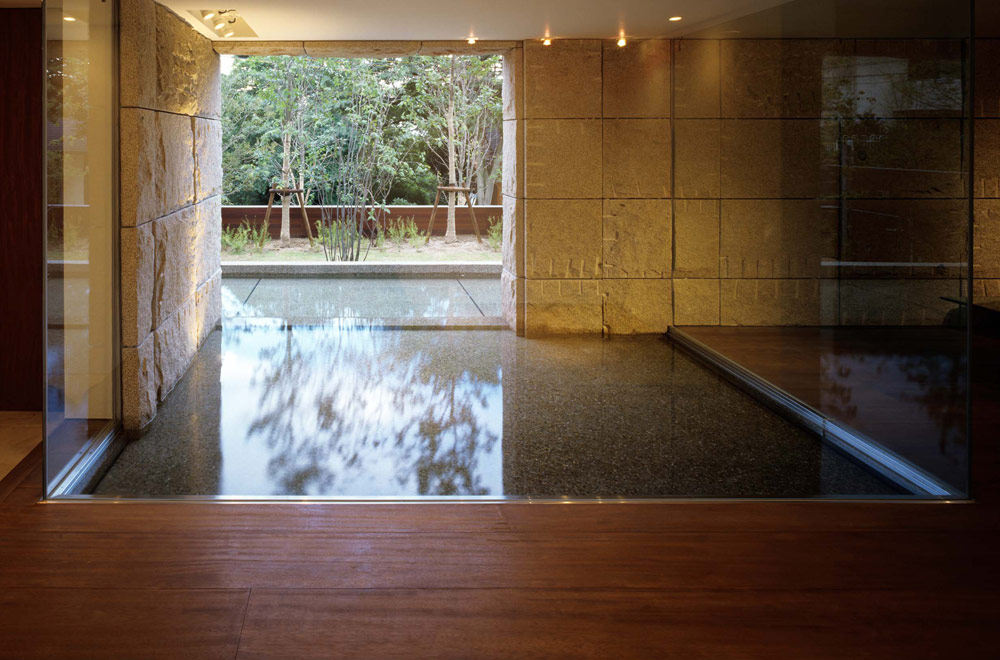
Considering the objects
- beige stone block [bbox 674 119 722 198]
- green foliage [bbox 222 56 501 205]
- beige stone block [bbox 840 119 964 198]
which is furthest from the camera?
green foliage [bbox 222 56 501 205]

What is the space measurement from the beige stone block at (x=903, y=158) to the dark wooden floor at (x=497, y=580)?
1.15 metres

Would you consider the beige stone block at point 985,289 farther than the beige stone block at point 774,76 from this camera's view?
No

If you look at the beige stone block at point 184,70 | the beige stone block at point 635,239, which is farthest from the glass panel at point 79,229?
the beige stone block at point 635,239

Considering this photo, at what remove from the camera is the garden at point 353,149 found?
8.20 meters

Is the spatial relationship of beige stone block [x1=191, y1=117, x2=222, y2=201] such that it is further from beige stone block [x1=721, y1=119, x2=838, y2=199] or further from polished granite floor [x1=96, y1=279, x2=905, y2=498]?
beige stone block [x1=721, y1=119, x2=838, y2=199]

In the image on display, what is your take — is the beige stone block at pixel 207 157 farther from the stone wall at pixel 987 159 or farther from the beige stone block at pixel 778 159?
the stone wall at pixel 987 159

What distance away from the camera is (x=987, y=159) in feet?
14.1

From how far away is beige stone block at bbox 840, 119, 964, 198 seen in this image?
354cm

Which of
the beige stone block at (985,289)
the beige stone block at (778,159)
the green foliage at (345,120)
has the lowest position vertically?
the beige stone block at (985,289)

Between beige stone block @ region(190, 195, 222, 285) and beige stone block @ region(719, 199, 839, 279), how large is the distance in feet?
10.8

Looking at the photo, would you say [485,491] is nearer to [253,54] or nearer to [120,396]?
[120,396]

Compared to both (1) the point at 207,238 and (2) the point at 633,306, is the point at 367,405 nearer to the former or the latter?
(1) the point at 207,238

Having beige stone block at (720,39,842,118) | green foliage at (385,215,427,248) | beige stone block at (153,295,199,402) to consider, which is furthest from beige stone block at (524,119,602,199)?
beige stone block at (153,295,199,402)

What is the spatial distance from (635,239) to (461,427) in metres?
3.04
